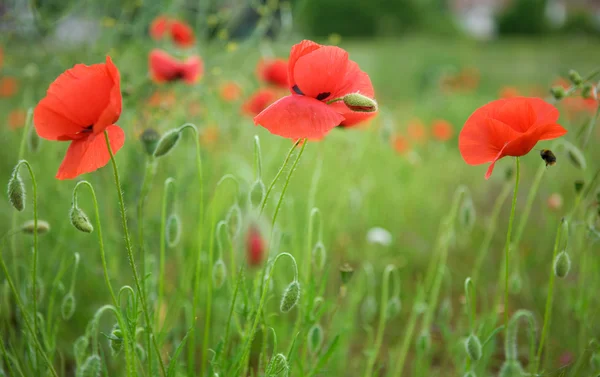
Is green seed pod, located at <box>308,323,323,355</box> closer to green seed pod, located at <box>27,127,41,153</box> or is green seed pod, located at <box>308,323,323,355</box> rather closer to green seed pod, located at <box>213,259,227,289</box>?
green seed pod, located at <box>213,259,227,289</box>

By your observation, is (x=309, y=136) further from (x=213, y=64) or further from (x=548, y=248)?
(x=548, y=248)

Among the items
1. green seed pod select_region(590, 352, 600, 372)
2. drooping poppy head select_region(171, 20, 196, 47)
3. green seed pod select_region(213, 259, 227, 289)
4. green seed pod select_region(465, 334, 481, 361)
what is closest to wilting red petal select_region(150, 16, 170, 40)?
drooping poppy head select_region(171, 20, 196, 47)

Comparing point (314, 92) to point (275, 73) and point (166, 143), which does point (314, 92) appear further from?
point (275, 73)

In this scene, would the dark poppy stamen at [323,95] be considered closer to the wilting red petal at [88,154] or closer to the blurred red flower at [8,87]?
the wilting red petal at [88,154]

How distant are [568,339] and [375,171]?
174 cm

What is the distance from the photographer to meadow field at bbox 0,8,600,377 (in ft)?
3.45

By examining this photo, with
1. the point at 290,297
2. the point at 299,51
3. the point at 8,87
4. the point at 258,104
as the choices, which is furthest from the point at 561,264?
the point at 8,87

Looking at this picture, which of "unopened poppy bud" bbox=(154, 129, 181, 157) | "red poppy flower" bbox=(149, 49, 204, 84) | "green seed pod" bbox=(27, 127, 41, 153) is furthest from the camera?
"red poppy flower" bbox=(149, 49, 204, 84)

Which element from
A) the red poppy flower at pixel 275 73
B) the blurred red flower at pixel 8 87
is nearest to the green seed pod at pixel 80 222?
the red poppy flower at pixel 275 73

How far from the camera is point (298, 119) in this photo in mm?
811

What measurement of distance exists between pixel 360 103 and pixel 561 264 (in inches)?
21.5

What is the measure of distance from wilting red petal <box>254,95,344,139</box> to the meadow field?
0.22ft

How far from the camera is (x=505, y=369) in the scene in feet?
3.49

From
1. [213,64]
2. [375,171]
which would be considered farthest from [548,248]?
[213,64]
